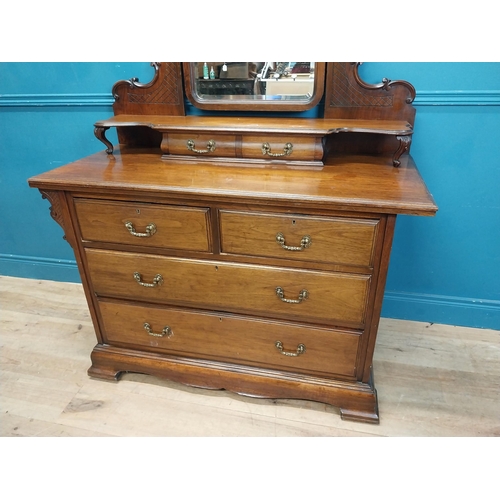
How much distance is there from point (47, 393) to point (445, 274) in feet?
6.49

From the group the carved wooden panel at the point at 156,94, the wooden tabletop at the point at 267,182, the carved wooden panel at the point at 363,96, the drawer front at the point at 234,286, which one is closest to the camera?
the wooden tabletop at the point at 267,182

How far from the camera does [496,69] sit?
1.50 meters

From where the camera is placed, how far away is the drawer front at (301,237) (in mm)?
1187

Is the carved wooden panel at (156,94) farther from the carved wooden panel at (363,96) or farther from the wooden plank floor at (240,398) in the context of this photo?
the wooden plank floor at (240,398)

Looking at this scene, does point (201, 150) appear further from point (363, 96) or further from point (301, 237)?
point (363, 96)

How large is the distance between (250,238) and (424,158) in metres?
0.97

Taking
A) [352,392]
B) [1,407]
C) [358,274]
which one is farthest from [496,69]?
[1,407]

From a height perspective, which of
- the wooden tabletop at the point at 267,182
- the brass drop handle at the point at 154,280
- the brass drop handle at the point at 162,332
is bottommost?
the brass drop handle at the point at 162,332

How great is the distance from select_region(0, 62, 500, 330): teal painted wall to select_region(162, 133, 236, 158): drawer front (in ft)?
1.55

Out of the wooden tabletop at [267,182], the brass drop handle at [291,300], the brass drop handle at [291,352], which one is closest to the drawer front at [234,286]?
the brass drop handle at [291,300]

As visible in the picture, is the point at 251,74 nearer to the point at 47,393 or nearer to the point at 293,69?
the point at 293,69

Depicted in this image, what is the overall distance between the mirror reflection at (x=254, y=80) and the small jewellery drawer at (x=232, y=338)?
0.97 meters

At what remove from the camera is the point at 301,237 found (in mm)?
1234

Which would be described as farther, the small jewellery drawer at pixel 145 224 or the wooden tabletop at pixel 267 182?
the small jewellery drawer at pixel 145 224
